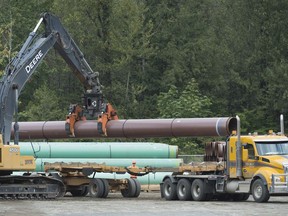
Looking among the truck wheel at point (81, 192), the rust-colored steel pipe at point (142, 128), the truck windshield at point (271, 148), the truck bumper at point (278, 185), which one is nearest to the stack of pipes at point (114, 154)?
the rust-colored steel pipe at point (142, 128)

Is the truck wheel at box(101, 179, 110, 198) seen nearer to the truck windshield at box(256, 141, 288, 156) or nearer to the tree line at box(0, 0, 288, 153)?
the truck windshield at box(256, 141, 288, 156)

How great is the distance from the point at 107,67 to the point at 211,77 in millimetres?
8255

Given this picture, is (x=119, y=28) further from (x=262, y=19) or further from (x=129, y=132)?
(x=129, y=132)

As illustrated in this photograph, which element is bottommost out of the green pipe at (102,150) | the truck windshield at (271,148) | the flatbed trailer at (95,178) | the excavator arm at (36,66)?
the flatbed trailer at (95,178)

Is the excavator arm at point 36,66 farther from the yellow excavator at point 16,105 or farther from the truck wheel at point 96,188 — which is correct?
the truck wheel at point 96,188

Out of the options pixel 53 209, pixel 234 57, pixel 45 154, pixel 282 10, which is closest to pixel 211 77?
pixel 234 57

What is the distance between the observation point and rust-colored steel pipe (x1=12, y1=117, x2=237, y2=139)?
3734 centimetres

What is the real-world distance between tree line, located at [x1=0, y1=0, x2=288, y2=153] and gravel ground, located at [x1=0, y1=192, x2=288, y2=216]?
106 ft

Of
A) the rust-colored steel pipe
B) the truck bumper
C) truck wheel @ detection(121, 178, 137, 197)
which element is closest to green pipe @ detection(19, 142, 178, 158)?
the rust-colored steel pipe

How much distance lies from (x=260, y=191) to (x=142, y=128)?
774 cm

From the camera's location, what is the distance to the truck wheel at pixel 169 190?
121 feet

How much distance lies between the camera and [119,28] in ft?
228

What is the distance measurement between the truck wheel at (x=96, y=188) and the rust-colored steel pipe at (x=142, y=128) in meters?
2.88

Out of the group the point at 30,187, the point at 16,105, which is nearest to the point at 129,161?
the point at 30,187
